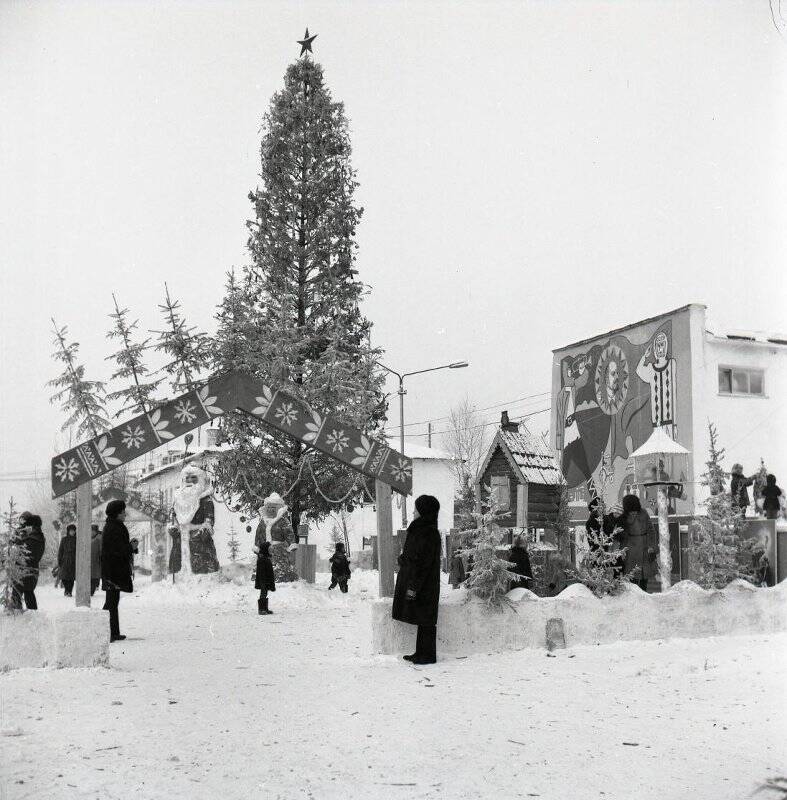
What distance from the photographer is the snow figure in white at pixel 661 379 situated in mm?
22047

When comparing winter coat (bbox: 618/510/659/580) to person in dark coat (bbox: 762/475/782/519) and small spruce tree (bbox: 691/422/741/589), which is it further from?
person in dark coat (bbox: 762/475/782/519)

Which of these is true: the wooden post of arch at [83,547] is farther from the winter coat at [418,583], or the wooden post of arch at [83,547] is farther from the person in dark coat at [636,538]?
the person in dark coat at [636,538]

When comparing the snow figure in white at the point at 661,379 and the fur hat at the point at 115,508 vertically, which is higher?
the snow figure in white at the point at 661,379

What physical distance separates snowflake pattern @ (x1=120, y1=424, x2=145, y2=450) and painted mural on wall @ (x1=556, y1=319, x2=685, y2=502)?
15.4 m

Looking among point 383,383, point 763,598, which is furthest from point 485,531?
point 383,383

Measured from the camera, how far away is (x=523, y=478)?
50.2 ft

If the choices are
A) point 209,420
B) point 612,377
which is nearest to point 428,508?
point 209,420

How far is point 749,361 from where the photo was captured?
2236 centimetres

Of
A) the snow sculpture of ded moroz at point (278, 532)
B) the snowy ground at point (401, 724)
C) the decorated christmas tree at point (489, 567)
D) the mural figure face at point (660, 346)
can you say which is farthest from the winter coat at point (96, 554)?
the mural figure face at point (660, 346)

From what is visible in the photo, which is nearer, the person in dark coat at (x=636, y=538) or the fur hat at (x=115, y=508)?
the fur hat at (x=115, y=508)

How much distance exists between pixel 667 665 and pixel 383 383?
40.6ft

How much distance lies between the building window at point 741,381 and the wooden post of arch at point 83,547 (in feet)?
55.4

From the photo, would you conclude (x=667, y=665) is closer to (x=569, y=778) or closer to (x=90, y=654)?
(x=569, y=778)

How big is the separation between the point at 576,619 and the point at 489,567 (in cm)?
119
